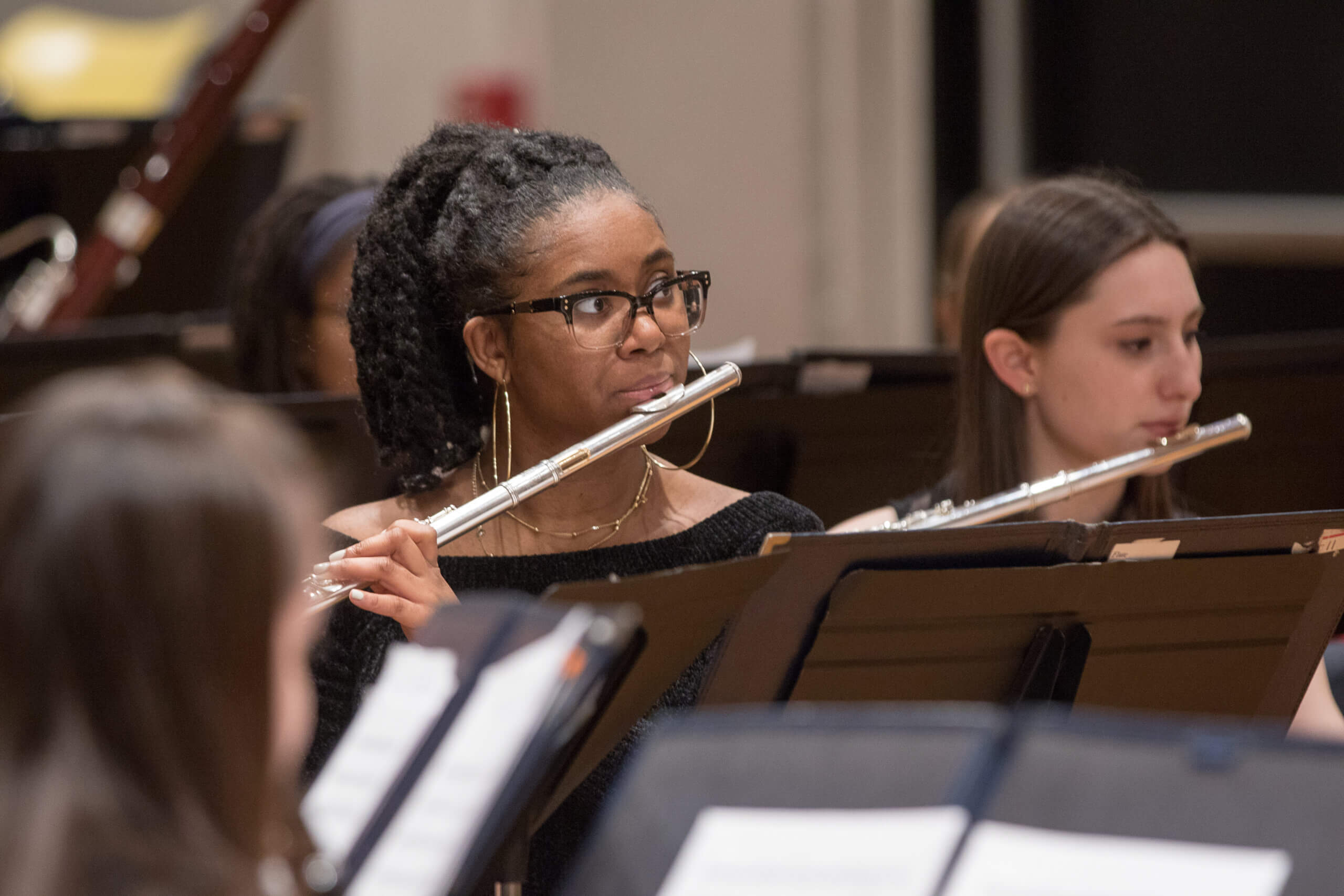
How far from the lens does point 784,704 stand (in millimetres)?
1260

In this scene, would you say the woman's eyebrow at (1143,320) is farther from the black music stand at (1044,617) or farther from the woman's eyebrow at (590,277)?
the woman's eyebrow at (590,277)

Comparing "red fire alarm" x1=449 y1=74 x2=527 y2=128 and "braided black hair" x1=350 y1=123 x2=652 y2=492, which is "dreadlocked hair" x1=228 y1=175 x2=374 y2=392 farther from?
"red fire alarm" x1=449 y1=74 x2=527 y2=128

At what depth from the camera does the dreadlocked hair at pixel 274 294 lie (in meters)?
2.48

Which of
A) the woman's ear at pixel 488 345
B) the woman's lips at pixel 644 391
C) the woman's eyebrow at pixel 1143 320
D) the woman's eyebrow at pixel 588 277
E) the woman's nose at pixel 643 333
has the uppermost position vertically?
the woman's eyebrow at pixel 588 277

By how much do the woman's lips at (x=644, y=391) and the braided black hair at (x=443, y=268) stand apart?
150 mm

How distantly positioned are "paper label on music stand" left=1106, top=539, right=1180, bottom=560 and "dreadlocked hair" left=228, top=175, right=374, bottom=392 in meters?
1.50

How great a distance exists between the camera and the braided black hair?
1.62 metres

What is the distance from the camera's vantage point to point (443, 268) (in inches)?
65.0

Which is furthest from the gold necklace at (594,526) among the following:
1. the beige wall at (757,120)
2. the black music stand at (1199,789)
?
the beige wall at (757,120)

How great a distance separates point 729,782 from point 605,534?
2.50ft

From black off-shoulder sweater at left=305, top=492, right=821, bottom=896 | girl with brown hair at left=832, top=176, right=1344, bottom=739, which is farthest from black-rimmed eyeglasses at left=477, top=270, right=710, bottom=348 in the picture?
girl with brown hair at left=832, top=176, right=1344, bottom=739

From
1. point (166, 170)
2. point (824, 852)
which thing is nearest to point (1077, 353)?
point (824, 852)

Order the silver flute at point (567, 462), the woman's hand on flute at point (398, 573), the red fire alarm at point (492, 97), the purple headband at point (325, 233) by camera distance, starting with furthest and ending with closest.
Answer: the red fire alarm at point (492, 97) → the purple headband at point (325, 233) → the silver flute at point (567, 462) → the woman's hand on flute at point (398, 573)

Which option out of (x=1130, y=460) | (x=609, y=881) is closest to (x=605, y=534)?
(x=1130, y=460)
